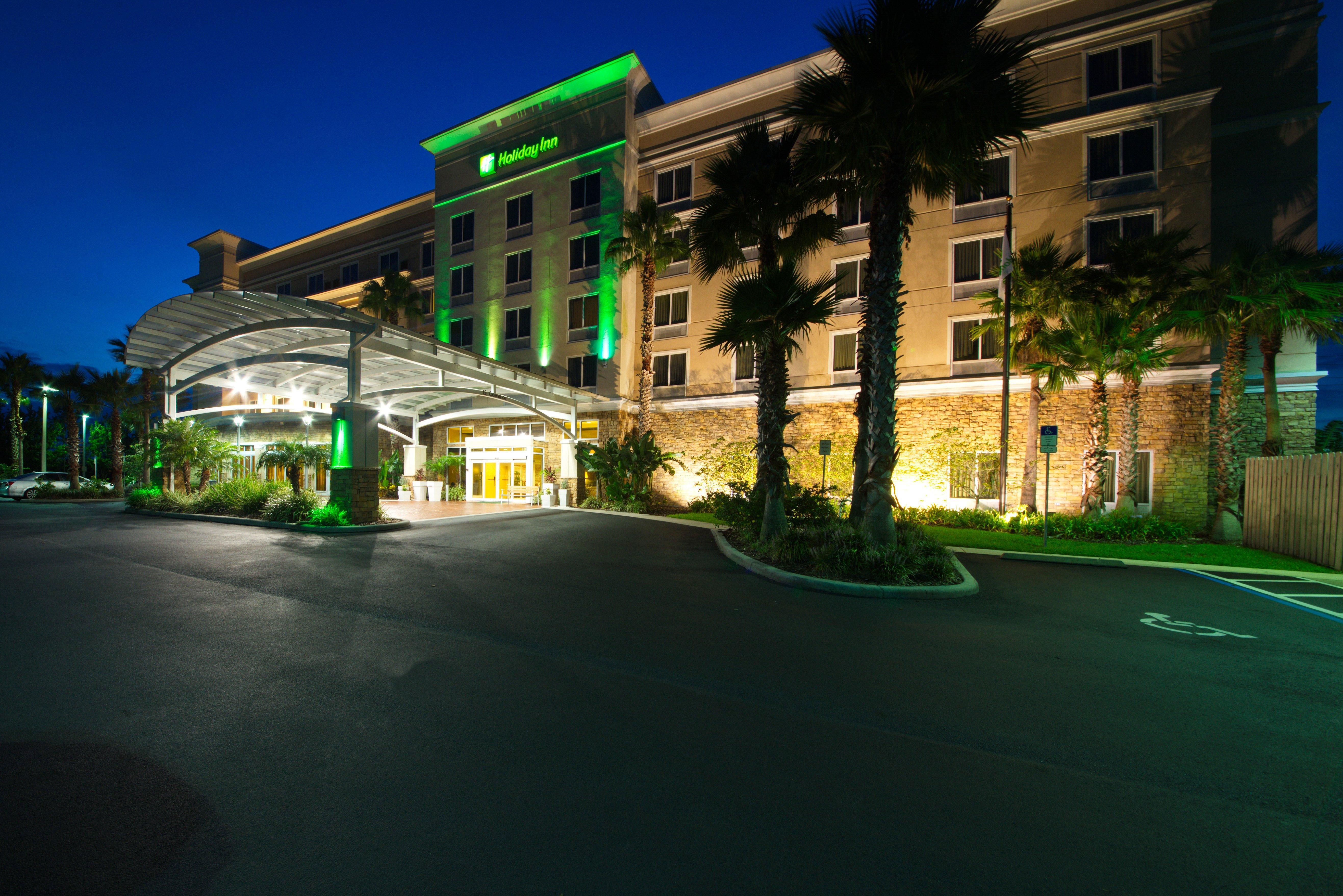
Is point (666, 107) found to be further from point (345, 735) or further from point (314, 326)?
point (345, 735)

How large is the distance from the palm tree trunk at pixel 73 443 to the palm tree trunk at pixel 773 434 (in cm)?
3436

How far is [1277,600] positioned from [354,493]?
18.8 metres

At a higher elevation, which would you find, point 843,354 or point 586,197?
point 586,197

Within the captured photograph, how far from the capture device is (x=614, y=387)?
24828 mm

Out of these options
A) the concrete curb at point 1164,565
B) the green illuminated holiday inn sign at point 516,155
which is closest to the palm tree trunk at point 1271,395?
the concrete curb at point 1164,565

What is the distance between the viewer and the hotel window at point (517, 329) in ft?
88.9

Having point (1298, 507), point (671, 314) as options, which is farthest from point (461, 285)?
point (1298, 507)

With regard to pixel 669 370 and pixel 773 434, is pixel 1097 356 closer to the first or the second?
pixel 773 434

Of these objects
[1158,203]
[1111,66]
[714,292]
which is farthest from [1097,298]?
[714,292]

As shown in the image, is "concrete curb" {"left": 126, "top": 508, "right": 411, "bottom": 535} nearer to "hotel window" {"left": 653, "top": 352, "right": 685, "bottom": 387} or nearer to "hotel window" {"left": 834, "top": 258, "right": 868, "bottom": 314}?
"hotel window" {"left": 653, "top": 352, "right": 685, "bottom": 387}

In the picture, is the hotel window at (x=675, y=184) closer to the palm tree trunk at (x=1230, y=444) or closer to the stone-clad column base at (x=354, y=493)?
the stone-clad column base at (x=354, y=493)

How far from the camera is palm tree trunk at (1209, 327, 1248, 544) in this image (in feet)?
48.4

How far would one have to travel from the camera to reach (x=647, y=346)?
22.8 metres

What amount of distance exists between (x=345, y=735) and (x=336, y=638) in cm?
245
